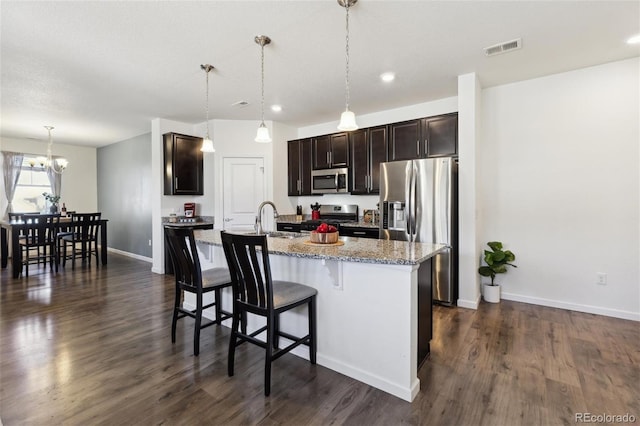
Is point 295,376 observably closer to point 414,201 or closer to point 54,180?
point 414,201

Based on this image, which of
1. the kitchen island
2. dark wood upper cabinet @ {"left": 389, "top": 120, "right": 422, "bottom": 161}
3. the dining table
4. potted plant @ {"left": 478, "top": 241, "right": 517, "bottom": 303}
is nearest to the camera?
the kitchen island

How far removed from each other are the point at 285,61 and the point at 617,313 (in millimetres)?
4331

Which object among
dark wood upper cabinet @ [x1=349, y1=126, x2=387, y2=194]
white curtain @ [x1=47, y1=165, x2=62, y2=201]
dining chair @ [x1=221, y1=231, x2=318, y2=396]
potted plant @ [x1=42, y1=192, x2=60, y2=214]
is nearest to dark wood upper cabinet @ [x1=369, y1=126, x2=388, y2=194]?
dark wood upper cabinet @ [x1=349, y1=126, x2=387, y2=194]

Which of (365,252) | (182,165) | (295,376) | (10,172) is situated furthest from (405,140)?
(10,172)

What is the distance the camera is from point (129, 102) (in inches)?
173

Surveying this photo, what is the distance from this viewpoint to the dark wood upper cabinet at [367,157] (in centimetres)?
455

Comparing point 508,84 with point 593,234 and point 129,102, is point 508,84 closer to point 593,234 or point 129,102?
point 593,234

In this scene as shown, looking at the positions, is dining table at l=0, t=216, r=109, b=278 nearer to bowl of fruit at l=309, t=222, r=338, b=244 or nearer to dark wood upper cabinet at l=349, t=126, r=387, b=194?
dark wood upper cabinet at l=349, t=126, r=387, b=194

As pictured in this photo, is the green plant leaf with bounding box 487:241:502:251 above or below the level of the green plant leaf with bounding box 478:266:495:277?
above

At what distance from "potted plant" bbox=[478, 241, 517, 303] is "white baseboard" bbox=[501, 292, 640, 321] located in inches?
10.6

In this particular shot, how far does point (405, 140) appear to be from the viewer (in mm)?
4305

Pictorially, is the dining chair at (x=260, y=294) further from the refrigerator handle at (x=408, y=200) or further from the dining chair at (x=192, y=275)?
the refrigerator handle at (x=408, y=200)

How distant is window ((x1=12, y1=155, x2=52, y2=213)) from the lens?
22.2 ft

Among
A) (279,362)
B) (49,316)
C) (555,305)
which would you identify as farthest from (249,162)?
(555,305)
